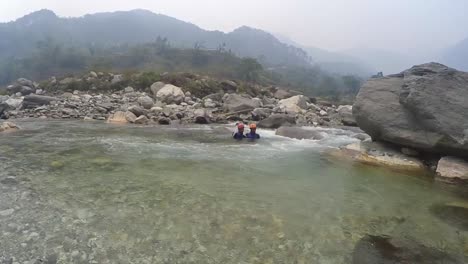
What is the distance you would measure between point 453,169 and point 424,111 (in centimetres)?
238

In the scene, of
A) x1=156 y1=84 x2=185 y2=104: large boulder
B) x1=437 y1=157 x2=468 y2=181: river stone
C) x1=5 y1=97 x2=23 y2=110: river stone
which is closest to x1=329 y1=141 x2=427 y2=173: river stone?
x1=437 y1=157 x2=468 y2=181: river stone

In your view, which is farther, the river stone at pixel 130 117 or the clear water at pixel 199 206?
the river stone at pixel 130 117

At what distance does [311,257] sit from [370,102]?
463 inches

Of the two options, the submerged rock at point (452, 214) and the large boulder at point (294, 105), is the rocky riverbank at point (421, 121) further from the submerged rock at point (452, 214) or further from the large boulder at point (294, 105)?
the large boulder at point (294, 105)

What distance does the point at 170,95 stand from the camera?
33375mm

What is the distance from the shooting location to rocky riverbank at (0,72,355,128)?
25.3 m

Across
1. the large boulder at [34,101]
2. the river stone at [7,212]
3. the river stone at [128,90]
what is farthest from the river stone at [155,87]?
the river stone at [7,212]

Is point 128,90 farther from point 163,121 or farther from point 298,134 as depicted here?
point 298,134

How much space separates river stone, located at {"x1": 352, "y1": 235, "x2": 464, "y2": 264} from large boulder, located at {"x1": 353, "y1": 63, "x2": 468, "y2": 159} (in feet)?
25.1

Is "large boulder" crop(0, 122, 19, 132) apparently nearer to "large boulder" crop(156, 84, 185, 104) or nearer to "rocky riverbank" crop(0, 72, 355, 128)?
"rocky riverbank" crop(0, 72, 355, 128)

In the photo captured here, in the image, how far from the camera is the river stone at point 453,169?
40.9 feet

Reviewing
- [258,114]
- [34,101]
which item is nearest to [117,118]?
[34,101]

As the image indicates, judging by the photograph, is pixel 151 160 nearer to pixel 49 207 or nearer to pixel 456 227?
pixel 49 207

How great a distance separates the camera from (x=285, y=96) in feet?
148
